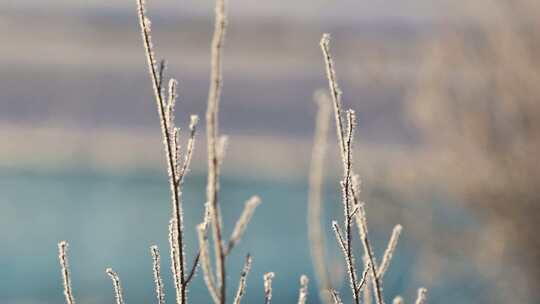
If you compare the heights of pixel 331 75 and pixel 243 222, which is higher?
pixel 331 75

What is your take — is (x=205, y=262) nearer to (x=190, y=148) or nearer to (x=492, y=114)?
(x=190, y=148)

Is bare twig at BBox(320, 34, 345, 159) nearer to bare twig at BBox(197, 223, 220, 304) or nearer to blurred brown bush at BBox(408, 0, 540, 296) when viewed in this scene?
bare twig at BBox(197, 223, 220, 304)

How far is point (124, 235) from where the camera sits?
1016cm

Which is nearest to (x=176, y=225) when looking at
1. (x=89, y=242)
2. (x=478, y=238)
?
(x=478, y=238)

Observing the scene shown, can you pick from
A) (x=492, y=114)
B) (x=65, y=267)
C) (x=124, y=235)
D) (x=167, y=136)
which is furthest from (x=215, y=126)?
(x=124, y=235)

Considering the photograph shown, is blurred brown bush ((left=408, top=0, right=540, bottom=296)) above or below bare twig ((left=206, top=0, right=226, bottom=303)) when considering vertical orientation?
above

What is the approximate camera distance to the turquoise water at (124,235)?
339 inches

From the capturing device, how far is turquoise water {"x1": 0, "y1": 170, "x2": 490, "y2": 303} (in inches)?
339

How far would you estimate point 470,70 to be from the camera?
379 centimetres

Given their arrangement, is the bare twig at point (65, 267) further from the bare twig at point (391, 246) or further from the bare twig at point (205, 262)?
the bare twig at point (391, 246)

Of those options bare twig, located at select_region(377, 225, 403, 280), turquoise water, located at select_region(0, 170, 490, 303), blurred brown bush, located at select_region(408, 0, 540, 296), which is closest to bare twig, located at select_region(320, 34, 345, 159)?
bare twig, located at select_region(377, 225, 403, 280)

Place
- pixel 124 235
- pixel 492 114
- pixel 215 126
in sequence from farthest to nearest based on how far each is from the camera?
pixel 124 235
pixel 492 114
pixel 215 126

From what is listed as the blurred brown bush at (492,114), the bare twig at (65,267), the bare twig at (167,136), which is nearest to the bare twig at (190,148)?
the bare twig at (167,136)

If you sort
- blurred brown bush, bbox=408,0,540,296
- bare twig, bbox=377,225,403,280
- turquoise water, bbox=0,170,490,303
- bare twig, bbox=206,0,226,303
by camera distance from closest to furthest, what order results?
bare twig, bbox=206,0,226,303 → bare twig, bbox=377,225,403,280 → blurred brown bush, bbox=408,0,540,296 → turquoise water, bbox=0,170,490,303
